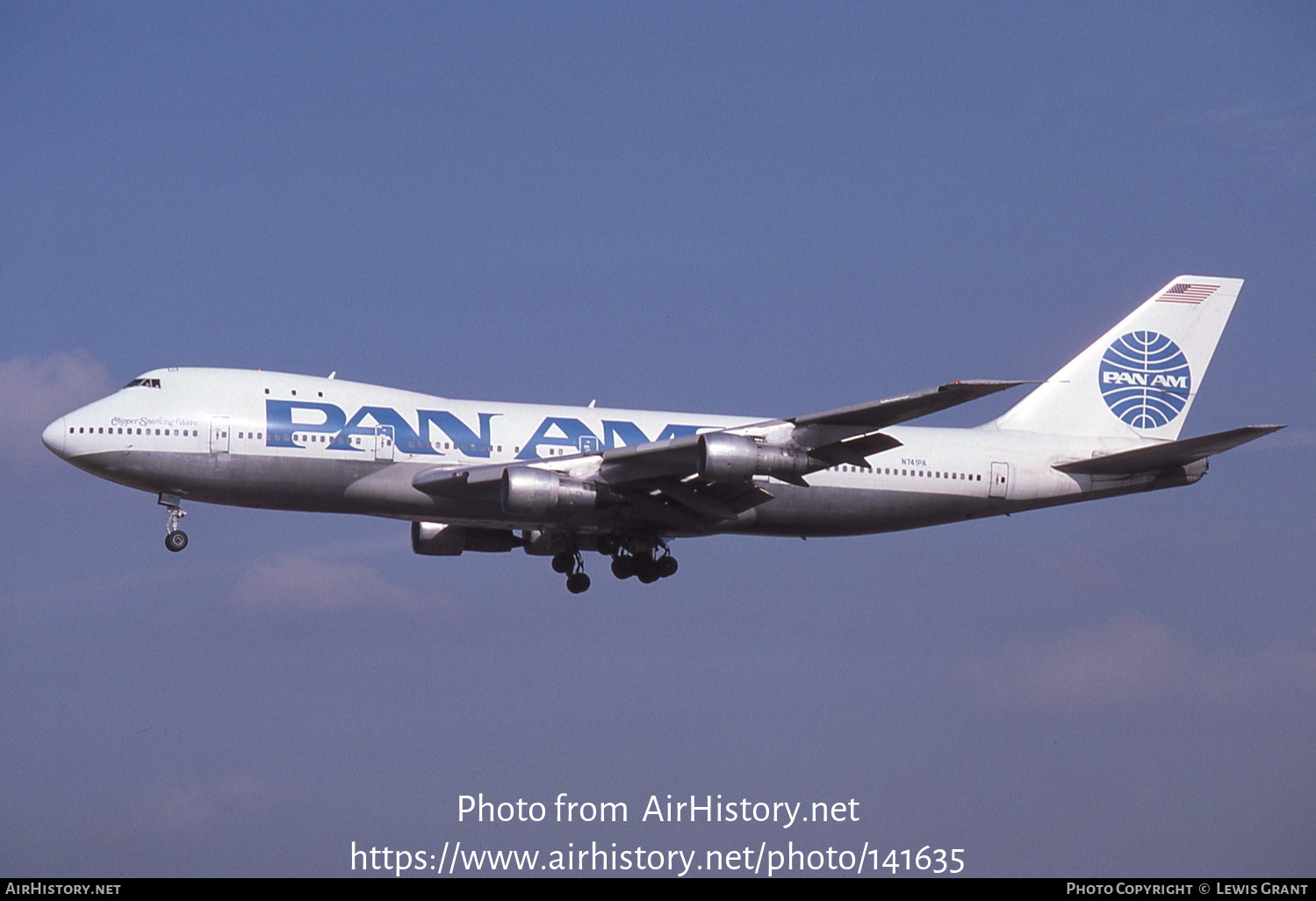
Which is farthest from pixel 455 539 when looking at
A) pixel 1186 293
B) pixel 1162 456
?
pixel 1186 293

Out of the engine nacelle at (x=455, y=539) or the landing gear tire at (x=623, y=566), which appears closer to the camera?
the landing gear tire at (x=623, y=566)

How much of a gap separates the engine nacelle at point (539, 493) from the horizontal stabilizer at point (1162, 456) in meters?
14.8

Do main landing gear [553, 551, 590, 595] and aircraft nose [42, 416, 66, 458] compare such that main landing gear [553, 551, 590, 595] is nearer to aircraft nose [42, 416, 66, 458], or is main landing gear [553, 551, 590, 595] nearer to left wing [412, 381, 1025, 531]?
left wing [412, 381, 1025, 531]

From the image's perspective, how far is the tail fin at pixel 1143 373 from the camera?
49.5m

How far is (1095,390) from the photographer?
50.2 metres

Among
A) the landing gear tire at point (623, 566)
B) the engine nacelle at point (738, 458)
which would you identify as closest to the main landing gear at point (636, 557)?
the landing gear tire at point (623, 566)

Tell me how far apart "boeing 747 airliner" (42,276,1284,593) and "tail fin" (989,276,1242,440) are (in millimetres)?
138

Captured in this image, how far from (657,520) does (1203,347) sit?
19.4 metres

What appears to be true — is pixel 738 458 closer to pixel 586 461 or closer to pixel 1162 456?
pixel 586 461

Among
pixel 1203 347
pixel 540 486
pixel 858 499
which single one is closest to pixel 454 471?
pixel 540 486

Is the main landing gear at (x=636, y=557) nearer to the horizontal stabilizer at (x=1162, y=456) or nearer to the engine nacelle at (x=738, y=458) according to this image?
the engine nacelle at (x=738, y=458)

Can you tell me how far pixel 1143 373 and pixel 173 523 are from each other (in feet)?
95.9
